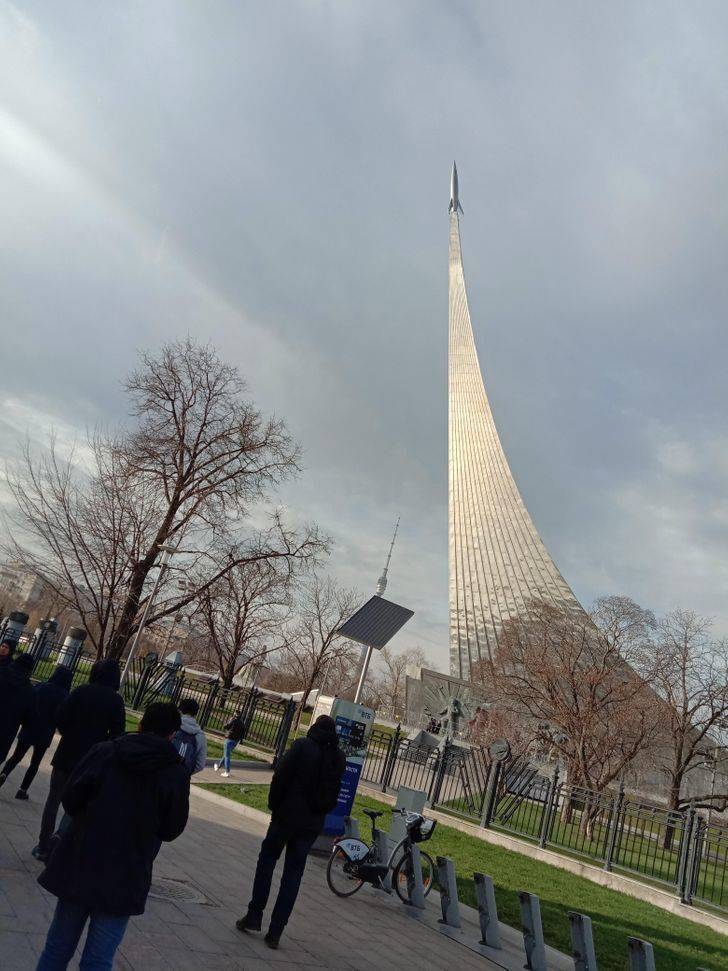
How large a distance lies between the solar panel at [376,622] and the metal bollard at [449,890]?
3.57m

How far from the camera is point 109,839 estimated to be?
107 inches

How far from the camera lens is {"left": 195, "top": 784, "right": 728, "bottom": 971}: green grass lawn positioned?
748 cm

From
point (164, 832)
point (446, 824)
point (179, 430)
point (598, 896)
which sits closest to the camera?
point (164, 832)

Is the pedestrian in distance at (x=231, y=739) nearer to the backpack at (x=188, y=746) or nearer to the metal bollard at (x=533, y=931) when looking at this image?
the backpack at (x=188, y=746)

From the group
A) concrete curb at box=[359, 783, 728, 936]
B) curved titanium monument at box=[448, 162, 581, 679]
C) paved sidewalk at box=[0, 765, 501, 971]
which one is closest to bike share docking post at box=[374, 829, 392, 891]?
paved sidewalk at box=[0, 765, 501, 971]

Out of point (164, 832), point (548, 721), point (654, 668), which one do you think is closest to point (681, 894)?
→ point (164, 832)

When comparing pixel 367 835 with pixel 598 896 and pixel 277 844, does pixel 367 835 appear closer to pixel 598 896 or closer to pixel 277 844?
pixel 598 896

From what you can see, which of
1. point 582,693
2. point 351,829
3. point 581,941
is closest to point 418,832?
point 351,829

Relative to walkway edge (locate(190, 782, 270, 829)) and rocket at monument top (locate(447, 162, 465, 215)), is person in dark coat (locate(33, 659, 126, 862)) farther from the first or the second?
rocket at monument top (locate(447, 162, 465, 215))

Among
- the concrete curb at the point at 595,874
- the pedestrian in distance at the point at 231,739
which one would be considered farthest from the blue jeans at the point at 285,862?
the pedestrian in distance at the point at 231,739

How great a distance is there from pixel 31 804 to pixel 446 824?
373 inches

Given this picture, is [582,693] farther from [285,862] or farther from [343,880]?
[285,862]

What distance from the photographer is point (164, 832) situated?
2.82m

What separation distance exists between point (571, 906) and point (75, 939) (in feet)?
27.3
